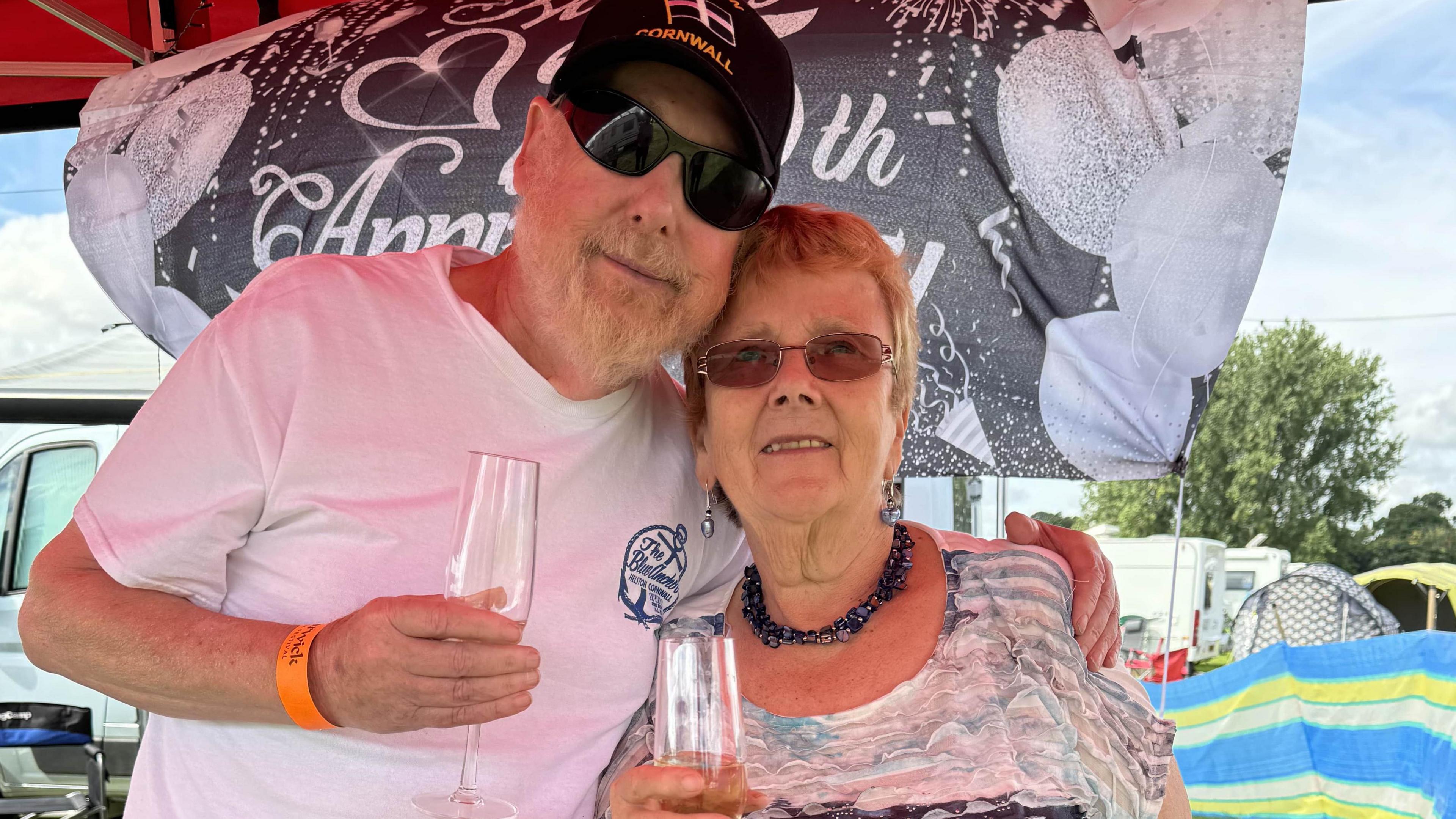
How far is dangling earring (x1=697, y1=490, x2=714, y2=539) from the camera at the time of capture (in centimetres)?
201

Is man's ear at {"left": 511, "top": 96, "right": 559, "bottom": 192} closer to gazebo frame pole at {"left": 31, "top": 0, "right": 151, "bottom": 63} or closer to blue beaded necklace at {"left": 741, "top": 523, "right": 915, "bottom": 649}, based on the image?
blue beaded necklace at {"left": 741, "top": 523, "right": 915, "bottom": 649}

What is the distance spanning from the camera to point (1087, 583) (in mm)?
1897

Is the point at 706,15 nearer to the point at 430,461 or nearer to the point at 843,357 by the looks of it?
the point at 843,357

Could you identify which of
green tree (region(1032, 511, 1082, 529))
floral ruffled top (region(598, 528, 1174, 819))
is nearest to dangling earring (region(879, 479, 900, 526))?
floral ruffled top (region(598, 528, 1174, 819))

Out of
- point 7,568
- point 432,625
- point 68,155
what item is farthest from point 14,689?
point 432,625

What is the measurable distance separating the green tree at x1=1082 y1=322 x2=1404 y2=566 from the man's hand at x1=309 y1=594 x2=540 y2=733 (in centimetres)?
2526

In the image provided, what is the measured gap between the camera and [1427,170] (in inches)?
813

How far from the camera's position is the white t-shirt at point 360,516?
157 centimetres

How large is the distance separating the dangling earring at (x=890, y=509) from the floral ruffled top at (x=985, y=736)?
203 millimetres

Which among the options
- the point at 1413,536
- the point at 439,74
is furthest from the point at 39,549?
the point at 1413,536

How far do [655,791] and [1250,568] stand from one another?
41.1 ft

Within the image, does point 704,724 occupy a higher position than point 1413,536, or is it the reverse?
point 1413,536

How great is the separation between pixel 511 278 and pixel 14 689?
812 cm

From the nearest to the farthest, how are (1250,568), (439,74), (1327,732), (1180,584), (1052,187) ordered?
(1052,187)
(1327,732)
(439,74)
(1180,584)
(1250,568)
